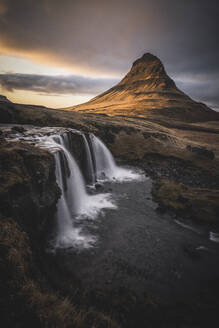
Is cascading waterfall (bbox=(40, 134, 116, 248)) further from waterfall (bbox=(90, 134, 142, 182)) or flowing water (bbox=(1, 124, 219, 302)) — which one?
waterfall (bbox=(90, 134, 142, 182))

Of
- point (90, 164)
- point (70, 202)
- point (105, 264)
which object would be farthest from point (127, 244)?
point (90, 164)

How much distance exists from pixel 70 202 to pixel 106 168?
8.11 m

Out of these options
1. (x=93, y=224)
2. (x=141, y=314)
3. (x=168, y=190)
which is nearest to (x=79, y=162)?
(x=93, y=224)

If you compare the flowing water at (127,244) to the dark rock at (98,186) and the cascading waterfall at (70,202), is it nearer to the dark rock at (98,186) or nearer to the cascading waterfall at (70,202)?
the cascading waterfall at (70,202)

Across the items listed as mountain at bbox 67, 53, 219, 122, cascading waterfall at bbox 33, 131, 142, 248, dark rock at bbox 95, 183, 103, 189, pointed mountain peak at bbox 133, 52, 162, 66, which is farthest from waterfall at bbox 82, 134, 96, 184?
pointed mountain peak at bbox 133, 52, 162, 66

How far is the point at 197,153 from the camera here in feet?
69.4

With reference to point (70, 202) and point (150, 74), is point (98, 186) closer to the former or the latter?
point (70, 202)

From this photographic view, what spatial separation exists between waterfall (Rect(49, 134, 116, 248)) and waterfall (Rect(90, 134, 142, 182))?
13.2 feet

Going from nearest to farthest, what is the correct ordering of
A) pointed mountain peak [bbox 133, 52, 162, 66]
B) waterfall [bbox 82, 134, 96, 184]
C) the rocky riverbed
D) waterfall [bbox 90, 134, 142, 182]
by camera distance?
the rocky riverbed < waterfall [bbox 82, 134, 96, 184] < waterfall [bbox 90, 134, 142, 182] < pointed mountain peak [bbox 133, 52, 162, 66]

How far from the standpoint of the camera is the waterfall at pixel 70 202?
7.92 m

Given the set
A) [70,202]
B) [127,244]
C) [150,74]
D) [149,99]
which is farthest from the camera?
[150,74]

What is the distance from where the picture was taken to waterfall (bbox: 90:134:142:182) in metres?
16.6

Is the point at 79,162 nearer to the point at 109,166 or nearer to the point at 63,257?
the point at 109,166

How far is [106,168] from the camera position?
17922mm
